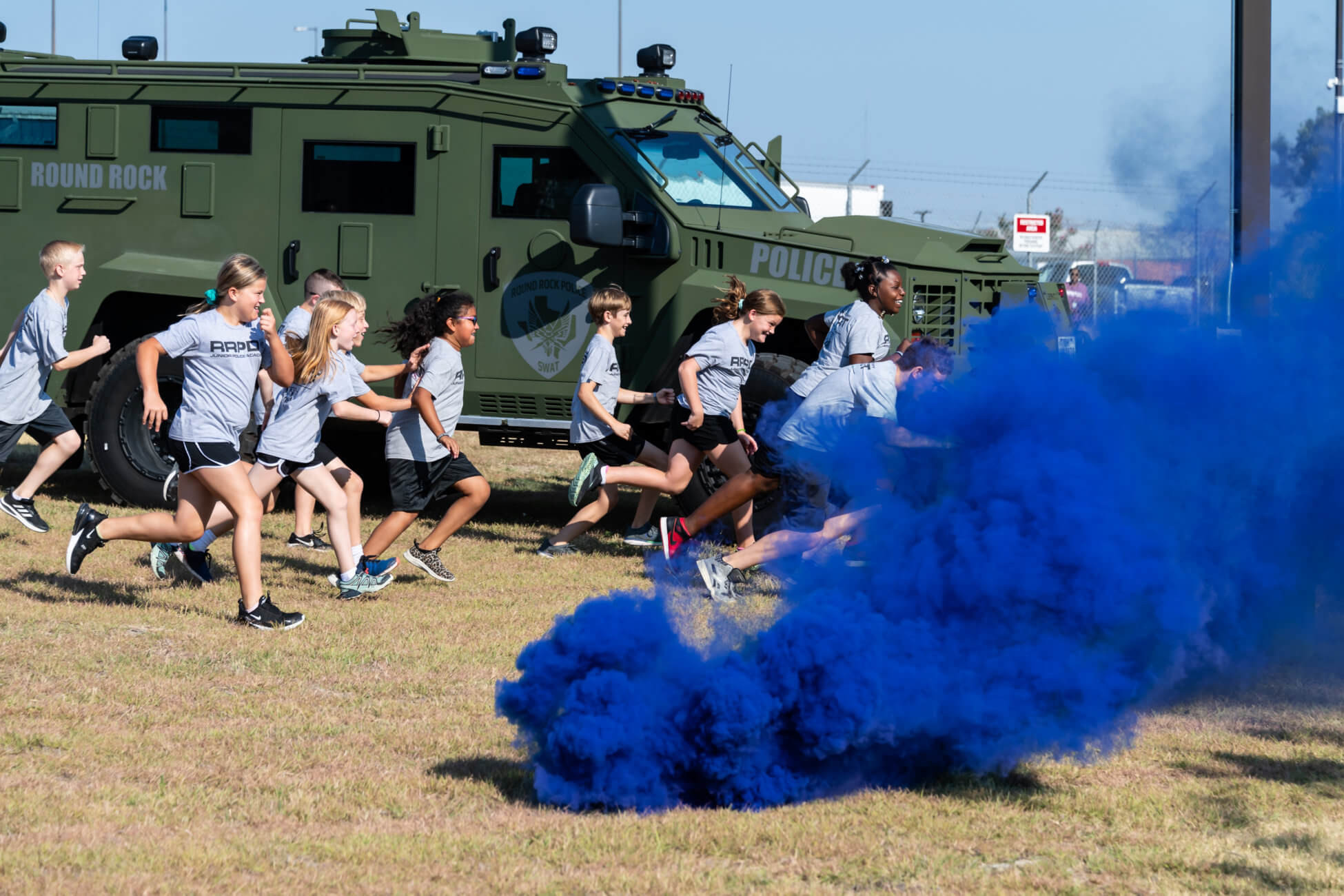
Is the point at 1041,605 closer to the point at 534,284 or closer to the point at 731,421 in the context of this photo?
the point at 731,421

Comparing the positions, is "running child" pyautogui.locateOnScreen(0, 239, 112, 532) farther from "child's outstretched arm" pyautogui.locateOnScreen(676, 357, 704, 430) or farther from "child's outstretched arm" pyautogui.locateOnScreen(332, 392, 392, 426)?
"child's outstretched arm" pyautogui.locateOnScreen(676, 357, 704, 430)

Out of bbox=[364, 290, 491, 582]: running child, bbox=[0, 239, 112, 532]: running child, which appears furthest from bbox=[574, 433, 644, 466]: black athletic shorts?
bbox=[0, 239, 112, 532]: running child

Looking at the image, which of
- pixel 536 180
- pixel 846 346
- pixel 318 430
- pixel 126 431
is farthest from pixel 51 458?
pixel 846 346

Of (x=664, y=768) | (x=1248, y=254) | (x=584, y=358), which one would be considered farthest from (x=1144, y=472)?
(x=584, y=358)

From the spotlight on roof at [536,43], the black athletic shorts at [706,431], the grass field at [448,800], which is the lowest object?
the grass field at [448,800]

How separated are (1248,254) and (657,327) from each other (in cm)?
479

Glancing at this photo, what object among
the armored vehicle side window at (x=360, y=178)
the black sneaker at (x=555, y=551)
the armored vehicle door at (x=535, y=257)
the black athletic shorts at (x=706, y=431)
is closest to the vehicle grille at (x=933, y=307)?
the black athletic shorts at (x=706, y=431)

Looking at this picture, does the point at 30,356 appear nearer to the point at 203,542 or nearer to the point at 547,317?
the point at 203,542

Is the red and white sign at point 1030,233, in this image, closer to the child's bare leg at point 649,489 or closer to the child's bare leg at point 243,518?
the child's bare leg at point 649,489

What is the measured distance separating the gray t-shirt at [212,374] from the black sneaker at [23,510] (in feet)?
8.13

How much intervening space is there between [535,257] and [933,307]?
265 centimetres

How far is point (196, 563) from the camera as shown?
772 centimetres

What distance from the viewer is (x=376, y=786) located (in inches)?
177

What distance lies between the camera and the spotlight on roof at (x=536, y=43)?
33.0ft
